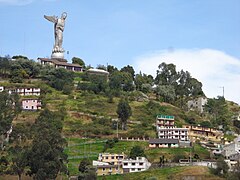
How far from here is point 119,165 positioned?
197 feet

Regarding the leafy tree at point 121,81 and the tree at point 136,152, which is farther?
the leafy tree at point 121,81

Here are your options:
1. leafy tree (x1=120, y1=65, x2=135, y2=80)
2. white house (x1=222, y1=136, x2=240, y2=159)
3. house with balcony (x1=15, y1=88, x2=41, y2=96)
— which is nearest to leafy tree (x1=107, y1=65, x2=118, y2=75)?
leafy tree (x1=120, y1=65, x2=135, y2=80)

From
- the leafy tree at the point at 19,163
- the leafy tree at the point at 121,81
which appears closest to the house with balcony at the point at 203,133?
the leafy tree at the point at 121,81

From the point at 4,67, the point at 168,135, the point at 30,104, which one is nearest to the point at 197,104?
the point at 168,135

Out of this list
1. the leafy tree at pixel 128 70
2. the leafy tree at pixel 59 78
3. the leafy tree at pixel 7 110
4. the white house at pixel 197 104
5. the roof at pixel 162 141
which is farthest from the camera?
the leafy tree at pixel 128 70

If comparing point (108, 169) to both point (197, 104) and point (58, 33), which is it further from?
point (58, 33)

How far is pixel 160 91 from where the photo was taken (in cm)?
9269

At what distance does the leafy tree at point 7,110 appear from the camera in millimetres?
61219

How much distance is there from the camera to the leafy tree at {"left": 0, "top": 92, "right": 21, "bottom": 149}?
6122cm

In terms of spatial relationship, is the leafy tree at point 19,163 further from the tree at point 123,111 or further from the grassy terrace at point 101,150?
the tree at point 123,111

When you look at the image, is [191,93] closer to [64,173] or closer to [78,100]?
[78,100]

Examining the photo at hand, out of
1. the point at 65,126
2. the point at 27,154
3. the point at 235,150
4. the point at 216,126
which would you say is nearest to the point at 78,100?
the point at 65,126

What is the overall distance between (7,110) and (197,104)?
43.0 meters

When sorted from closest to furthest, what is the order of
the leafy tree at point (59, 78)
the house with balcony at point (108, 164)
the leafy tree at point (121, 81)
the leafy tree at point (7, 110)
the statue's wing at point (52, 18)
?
the house with balcony at point (108, 164) → the leafy tree at point (7, 110) → the leafy tree at point (59, 78) → the leafy tree at point (121, 81) → the statue's wing at point (52, 18)
